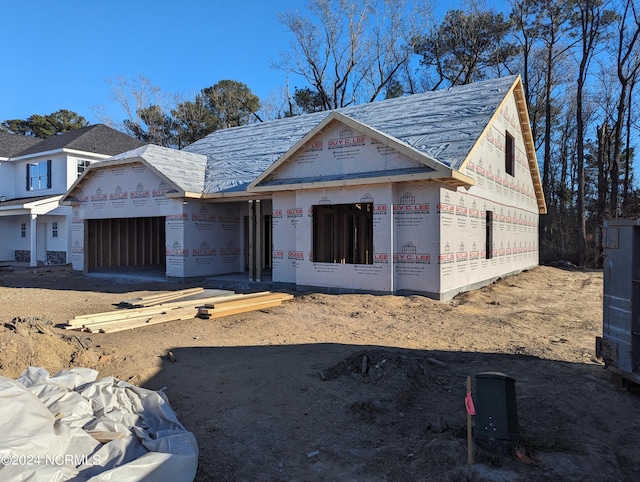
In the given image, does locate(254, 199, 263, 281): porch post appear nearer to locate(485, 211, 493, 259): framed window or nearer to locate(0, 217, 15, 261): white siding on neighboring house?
locate(485, 211, 493, 259): framed window

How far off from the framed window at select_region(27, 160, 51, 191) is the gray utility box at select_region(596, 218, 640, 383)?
28.6 metres

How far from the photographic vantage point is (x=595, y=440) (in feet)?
14.1

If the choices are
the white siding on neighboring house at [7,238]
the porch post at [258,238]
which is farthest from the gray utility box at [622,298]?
the white siding on neighboring house at [7,238]

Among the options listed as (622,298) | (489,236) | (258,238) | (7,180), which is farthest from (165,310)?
(7,180)

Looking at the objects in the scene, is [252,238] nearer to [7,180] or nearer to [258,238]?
[258,238]

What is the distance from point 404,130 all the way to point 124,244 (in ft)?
44.9

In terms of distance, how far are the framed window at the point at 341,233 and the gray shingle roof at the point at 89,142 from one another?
17902 mm

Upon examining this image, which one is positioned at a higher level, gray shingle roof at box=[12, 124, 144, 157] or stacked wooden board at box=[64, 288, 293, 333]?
gray shingle roof at box=[12, 124, 144, 157]

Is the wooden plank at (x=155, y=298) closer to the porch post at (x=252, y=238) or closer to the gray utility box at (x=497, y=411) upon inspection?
the porch post at (x=252, y=238)

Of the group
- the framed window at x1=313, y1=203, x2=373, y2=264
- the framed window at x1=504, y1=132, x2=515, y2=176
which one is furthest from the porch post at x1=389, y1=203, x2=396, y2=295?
the framed window at x1=504, y1=132, x2=515, y2=176

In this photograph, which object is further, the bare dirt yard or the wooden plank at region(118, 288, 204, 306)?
the wooden plank at region(118, 288, 204, 306)

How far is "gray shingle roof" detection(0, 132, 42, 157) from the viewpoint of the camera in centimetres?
2781

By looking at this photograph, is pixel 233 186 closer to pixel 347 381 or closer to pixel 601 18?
pixel 347 381

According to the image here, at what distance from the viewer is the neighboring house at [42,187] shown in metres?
25.1
